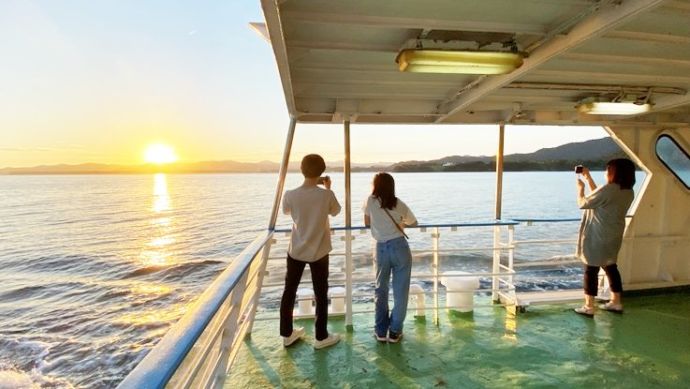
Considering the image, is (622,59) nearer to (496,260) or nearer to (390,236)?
(390,236)

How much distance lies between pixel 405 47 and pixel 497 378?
2076 mm

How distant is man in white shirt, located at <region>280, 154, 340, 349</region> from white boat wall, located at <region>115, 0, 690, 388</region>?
0.26m

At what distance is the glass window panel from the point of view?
3926 mm

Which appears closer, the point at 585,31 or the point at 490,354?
the point at 585,31

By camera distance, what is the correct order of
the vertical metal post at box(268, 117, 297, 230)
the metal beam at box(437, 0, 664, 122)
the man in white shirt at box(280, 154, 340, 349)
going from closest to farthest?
the metal beam at box(437, 0, 664, 122), the man in white shirt at box(280, 154, 340, 349), the vertical metal post at box(268, 117, 297, 230)

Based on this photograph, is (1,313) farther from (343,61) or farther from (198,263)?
(343,61)

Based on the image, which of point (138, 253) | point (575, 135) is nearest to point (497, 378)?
point (575, 135)

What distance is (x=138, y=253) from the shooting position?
16781mm

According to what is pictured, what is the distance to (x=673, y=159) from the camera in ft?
13.0

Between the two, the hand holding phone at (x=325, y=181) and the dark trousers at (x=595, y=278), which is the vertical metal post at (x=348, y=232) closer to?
the hand holding phone at (x=325, y=181)

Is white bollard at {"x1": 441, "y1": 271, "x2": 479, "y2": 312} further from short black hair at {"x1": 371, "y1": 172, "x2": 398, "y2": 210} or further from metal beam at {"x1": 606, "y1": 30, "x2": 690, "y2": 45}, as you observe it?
metal beam at {"x1": 606, "y1": 30, "x2": 690, "y2": 45}

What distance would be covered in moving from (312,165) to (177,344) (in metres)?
1.75

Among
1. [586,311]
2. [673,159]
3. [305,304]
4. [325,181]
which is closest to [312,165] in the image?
[325,181]

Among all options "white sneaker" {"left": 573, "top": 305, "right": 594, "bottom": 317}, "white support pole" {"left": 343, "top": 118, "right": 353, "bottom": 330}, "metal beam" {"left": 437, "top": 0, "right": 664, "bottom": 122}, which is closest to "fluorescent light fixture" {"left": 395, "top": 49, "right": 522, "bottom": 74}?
"metal beam" {"left": 437, "top": 0, "right": 664, "bottom": 122}
